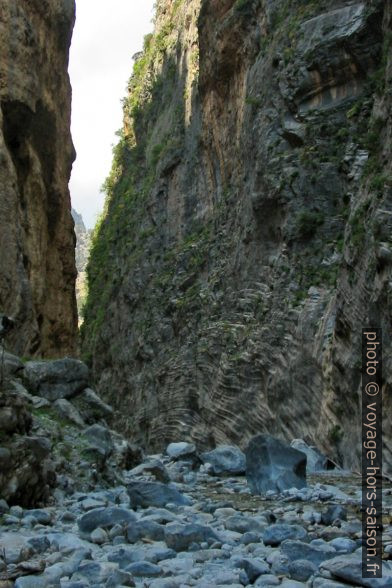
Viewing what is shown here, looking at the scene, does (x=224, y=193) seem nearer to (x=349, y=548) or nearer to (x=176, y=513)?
(x=176, y=513)

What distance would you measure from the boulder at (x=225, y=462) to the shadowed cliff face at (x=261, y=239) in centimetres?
212

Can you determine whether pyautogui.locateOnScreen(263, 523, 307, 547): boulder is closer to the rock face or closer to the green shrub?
the rock face

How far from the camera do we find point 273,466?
30.6 ft

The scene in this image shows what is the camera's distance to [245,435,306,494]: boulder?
906 centimetres

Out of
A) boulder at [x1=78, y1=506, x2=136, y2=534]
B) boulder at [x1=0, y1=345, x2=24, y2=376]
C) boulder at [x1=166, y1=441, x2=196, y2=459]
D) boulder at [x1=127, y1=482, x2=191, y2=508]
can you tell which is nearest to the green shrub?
boulder at [x1=166, y1=441, x2=196, y2=459]

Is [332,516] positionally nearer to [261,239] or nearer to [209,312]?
[261,239]

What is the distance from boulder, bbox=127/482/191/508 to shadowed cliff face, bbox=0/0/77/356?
10396mm

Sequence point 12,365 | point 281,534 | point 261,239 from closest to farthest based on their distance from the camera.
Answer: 1. point 281,534
2. point 12,365
3. point 261,239

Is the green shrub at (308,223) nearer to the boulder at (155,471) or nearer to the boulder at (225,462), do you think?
the boulder at (225,462)

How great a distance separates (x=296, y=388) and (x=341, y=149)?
7.61 meters

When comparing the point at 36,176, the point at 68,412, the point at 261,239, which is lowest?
the point at 68,412

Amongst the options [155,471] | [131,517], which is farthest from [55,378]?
[131,517]

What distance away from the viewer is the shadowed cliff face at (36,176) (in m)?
18.2

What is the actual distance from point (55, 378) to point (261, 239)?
1307 centimetres
